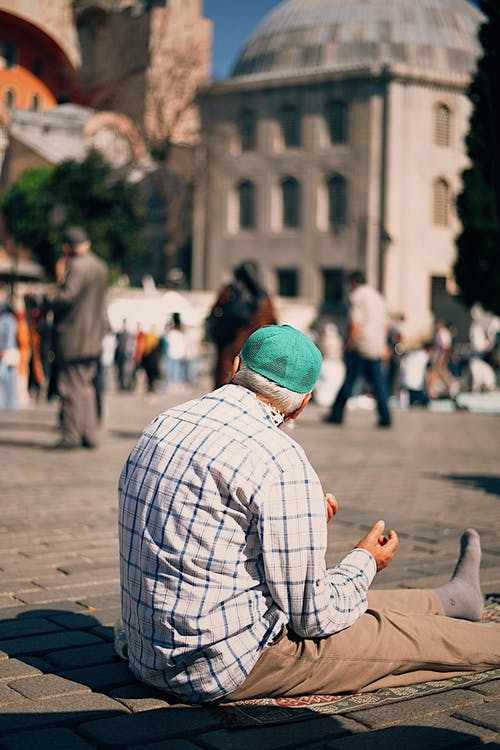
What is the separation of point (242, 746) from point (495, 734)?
2.36 ft

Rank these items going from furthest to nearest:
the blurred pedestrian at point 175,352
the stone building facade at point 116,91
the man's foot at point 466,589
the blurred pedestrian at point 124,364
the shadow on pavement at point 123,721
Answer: the stone building facade at point 116,91 < the blurred pedestrian at point 124,364 < the blurred pedestrian at point 175,352 < the man's foot at point 466,589 < the shadow on pavement at point 123,721

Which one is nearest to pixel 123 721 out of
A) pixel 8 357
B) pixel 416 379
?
pixel 8 357

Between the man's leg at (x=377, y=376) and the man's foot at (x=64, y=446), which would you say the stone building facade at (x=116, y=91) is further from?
the man's foot at (x=64, y=446)

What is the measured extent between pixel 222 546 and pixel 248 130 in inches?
2336

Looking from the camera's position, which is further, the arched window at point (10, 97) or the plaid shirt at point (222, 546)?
the arched window at point (10, 97)

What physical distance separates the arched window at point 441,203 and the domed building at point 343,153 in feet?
0.25

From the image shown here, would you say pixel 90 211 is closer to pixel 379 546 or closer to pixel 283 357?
pixel 379 546

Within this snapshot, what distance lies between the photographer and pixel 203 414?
3143 mm

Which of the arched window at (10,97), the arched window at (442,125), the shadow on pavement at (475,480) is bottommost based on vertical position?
the shadow on pavement at (475,480)

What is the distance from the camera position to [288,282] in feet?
194

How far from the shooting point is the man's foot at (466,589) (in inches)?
151

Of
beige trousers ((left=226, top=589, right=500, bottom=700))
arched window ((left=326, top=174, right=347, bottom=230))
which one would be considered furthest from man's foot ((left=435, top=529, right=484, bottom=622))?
arched window ((left=326, top=174, right=347, bottom=230))

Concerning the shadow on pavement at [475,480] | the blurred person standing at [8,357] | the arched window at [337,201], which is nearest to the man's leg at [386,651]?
the shadow on pavement at [475,480]

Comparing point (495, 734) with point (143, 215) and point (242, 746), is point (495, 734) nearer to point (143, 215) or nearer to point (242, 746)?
point (242, 746)
